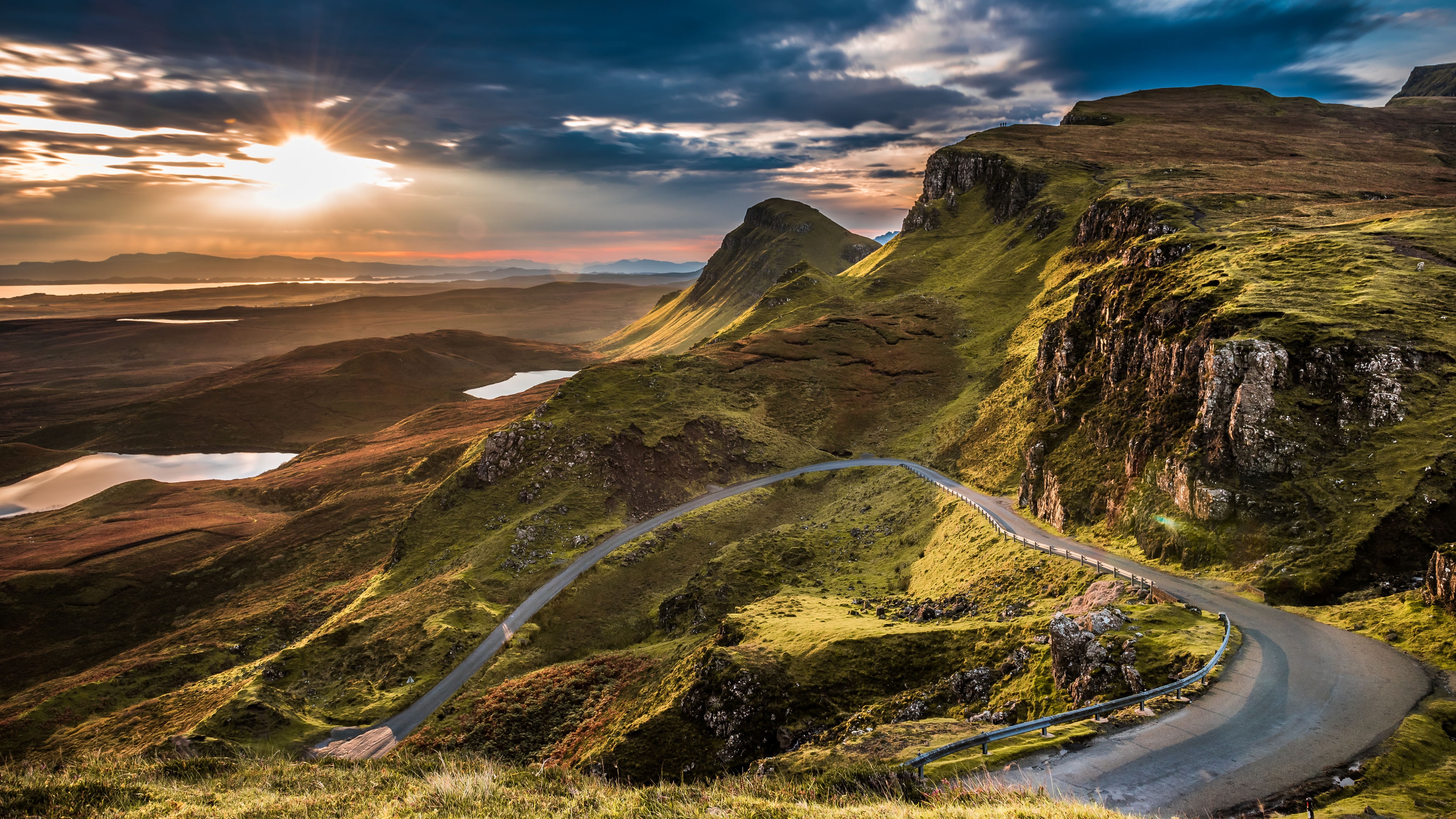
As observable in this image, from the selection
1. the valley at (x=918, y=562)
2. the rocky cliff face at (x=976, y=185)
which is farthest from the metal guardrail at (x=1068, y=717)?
the rocky cliff face at (x=976, y=185)

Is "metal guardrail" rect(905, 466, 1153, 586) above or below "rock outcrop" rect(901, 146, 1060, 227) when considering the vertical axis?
below

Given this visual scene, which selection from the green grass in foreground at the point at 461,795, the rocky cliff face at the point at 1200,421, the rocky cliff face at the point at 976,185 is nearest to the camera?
the green grass in foreground at the point at 461,795

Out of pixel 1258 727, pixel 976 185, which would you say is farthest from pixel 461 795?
pixel 976 185

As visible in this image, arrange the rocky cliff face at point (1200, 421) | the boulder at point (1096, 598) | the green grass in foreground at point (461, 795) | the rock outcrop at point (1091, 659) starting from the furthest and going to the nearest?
1. the rocky cliff face at point (1200, 421)
2. the boulder at point (1096, 598)
3. the rock outcrop at point (1091, 659)
4. the green grass in foreground at point (461, 795)

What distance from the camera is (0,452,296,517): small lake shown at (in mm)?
156125

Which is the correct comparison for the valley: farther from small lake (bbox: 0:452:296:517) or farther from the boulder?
small lake (bbox: 0:452:296:517)

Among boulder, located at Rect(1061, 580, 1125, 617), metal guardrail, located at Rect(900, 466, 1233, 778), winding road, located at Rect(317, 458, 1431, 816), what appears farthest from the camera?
boulder, located at Rect(1061, 580, 1125, 617)

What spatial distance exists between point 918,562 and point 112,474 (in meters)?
231

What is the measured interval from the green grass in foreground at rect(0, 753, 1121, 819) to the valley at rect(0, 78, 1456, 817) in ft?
1.22

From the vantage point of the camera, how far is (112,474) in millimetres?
178375

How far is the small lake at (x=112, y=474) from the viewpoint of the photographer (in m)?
156

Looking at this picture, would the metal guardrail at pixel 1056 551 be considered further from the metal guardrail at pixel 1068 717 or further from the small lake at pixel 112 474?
the small lake at pixel 112 474

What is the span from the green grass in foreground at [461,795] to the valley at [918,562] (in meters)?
0.37

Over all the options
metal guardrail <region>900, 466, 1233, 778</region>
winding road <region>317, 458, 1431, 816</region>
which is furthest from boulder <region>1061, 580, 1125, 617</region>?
metal guardrail <region>900, 466, 1233, 778</region>
